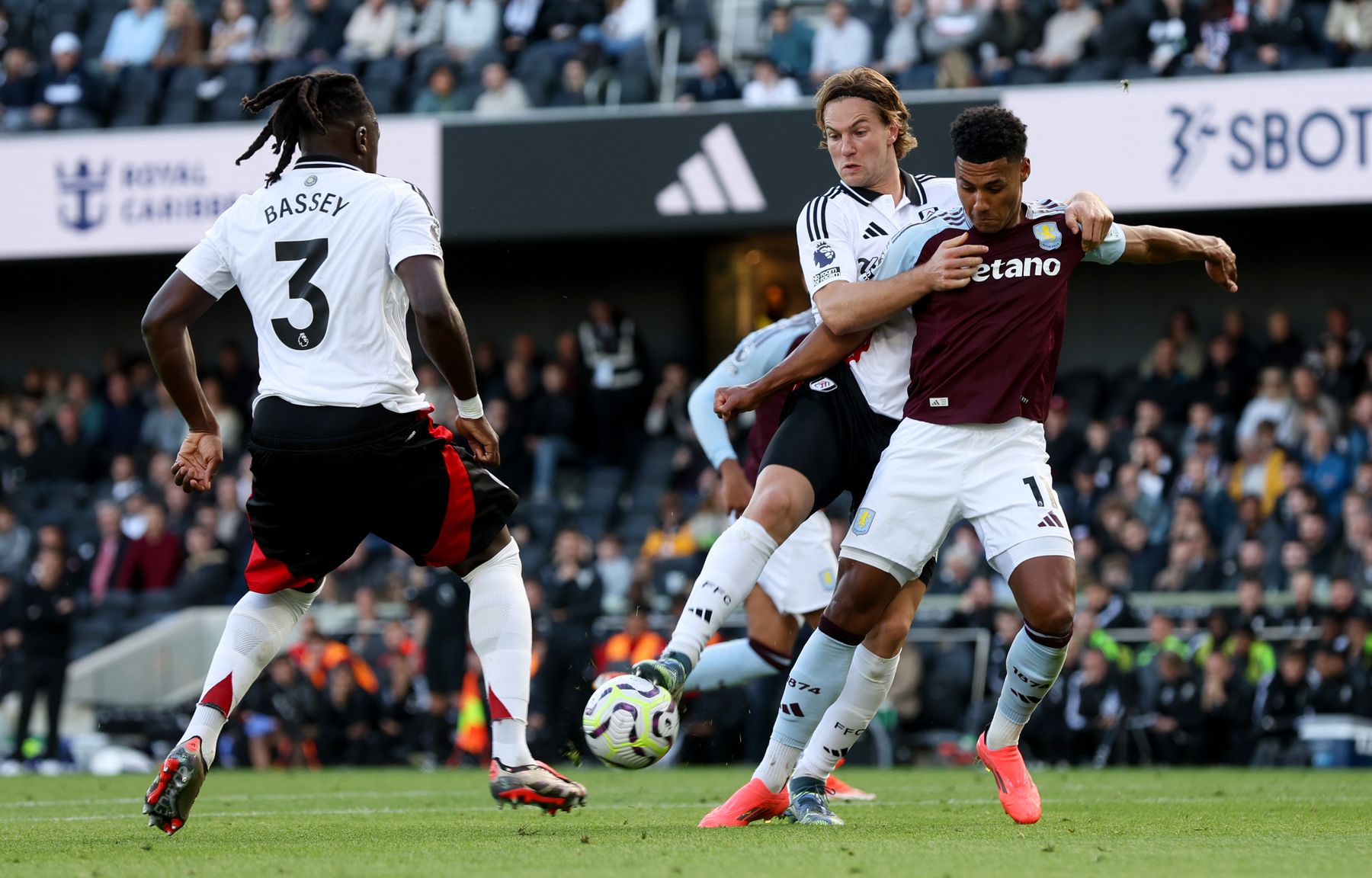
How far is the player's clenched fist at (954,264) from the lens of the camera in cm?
571

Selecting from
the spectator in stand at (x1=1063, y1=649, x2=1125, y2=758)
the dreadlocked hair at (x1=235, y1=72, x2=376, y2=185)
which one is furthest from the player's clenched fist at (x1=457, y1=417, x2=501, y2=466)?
the spectator in stand at (x1=1063, y1=649, x2=1125, y2=758)

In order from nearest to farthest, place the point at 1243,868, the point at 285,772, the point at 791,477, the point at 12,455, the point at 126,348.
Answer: the point at 1243,868 → the point at 791,477 → the point at 285,772 → the point at 12,455 → the point at 126,348

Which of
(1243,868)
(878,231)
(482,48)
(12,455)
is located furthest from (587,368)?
(1243,868)

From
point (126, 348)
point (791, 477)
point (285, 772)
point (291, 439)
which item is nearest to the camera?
point (291, 439)

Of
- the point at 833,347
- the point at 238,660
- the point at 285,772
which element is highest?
the point at 833,347

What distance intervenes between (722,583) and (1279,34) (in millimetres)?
11517

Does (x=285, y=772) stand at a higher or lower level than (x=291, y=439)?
lower

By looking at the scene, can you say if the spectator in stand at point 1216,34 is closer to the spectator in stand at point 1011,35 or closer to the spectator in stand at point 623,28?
the spectator in stand at point 1011,35

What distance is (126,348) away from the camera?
842 inches

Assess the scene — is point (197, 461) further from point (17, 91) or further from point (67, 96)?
point (17, 91)

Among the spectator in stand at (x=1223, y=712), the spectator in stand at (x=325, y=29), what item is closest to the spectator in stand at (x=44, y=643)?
the spectator in stand at (x=325, y=29)

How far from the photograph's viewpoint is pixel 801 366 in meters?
5.92

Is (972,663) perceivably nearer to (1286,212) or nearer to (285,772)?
(285,772)

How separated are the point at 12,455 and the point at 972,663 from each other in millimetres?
10733
